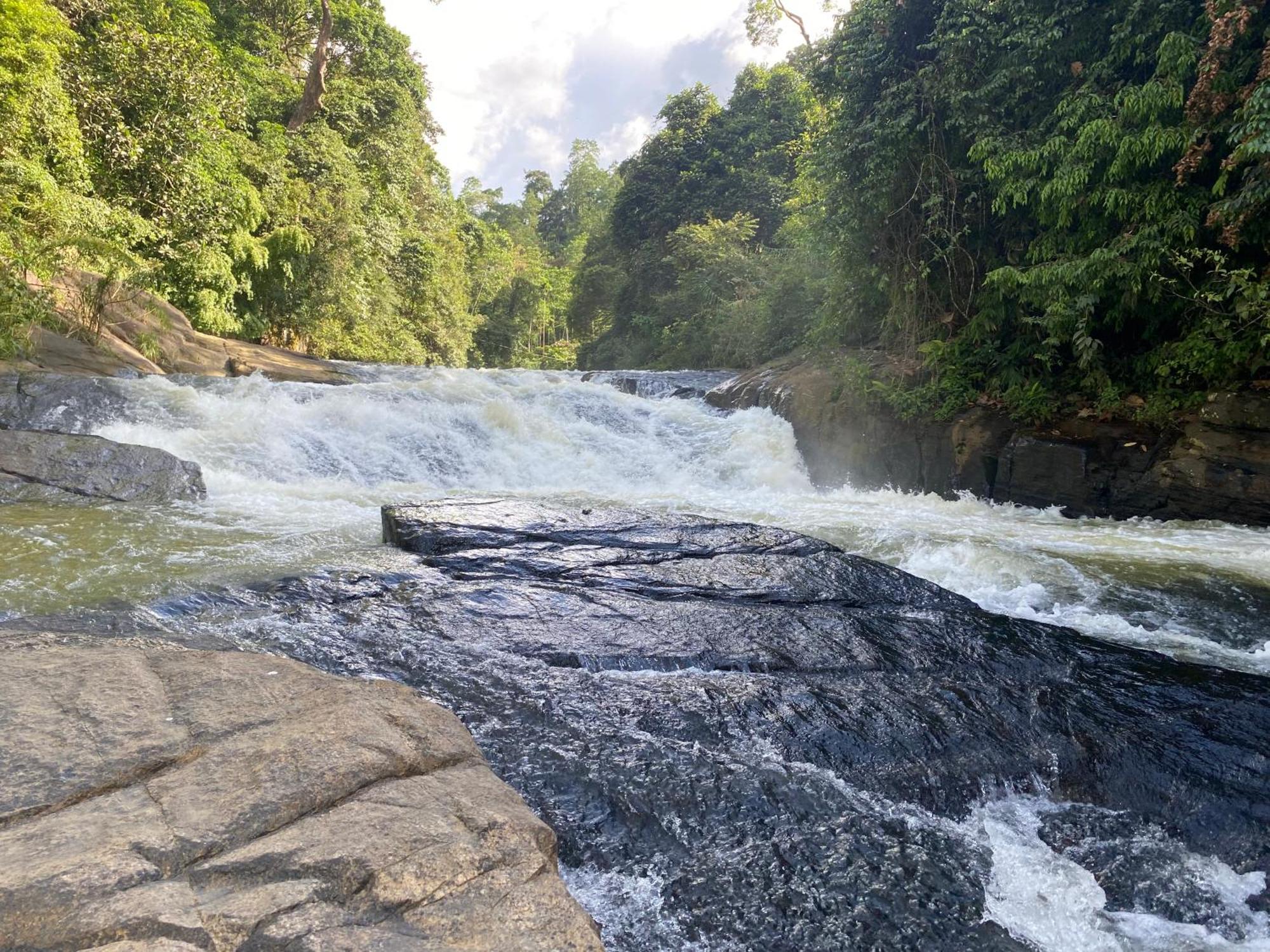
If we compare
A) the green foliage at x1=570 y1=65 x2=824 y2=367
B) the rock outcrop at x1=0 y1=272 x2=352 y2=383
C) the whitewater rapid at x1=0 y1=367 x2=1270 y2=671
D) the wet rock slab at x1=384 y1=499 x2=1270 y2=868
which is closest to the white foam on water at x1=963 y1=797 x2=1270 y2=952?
the wet rock slab at x1=384 y1=499 x2=1270 y2=868

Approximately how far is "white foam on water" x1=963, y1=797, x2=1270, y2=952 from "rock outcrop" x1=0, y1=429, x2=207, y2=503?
721cm

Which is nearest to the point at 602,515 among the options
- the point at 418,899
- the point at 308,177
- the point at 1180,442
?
the point at 418,899

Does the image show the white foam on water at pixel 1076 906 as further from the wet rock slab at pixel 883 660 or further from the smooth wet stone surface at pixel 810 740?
the wet rock slab at pixel 883 660

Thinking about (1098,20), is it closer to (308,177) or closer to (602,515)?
(602,515)

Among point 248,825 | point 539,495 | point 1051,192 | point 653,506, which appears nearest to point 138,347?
point 539,495

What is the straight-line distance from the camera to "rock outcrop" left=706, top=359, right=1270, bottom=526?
7.27m

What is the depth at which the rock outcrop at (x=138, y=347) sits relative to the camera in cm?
948

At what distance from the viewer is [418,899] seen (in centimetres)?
151

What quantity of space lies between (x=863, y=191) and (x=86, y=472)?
34.1ft

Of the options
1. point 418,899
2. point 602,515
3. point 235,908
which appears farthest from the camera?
point 602,515

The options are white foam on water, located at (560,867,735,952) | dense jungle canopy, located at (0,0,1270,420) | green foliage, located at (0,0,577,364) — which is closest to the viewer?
white foam on water, located at (560,867,735,952)

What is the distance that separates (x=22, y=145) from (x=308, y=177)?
296 inches

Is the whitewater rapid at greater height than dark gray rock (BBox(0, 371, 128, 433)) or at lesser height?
lesser

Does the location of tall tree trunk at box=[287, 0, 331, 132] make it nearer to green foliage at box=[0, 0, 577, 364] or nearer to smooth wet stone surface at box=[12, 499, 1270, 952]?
green foliage at box=[0, 0, 577, 364]
